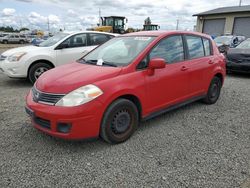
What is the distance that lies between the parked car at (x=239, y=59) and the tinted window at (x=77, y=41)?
5.28 meters

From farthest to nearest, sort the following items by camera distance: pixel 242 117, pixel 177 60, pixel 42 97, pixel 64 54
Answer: pixel 64 54 < pixel 242 117 < pixel 177 60 < pixel 42 97

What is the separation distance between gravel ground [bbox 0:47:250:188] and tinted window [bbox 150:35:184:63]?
113cm

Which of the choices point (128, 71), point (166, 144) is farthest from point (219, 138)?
point (128, 71)

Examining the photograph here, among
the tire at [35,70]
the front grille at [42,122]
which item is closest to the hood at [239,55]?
the tire at [35,70]

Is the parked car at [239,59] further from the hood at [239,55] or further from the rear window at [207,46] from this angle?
the rear window at [207,46]

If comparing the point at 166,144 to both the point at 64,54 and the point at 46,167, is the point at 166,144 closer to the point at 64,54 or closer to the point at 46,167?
the point at 46,167

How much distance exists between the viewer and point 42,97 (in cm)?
294

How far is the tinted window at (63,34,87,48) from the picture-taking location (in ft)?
22.0

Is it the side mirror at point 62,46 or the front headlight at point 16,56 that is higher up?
the side mirror at point 62,46

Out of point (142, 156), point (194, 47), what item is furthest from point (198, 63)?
point (142, 156)

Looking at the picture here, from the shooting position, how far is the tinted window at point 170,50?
11.7 feet

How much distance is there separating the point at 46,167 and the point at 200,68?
10.6ft

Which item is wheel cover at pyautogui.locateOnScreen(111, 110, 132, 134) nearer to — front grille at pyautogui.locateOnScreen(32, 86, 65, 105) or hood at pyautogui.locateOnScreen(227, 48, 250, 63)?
front grille at pyautogui.locateOnScreen(32, 86, 65, 105)

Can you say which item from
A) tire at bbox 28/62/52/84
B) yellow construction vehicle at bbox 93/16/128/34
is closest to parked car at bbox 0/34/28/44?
yellow construction vehicle at bbox 93/16/128/34
